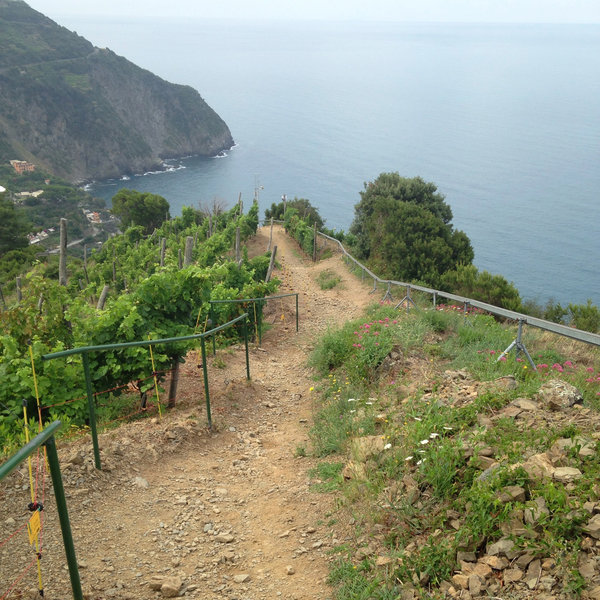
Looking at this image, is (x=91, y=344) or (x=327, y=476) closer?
(x=327, y=476)

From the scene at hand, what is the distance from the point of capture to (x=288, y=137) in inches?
4872

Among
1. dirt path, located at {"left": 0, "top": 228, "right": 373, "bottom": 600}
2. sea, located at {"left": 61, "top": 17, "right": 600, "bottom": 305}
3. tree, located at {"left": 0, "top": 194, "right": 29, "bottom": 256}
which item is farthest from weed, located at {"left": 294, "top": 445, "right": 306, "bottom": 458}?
tree, located at {"left": 0, "top": 194, "right": 29, "bottom": 256}

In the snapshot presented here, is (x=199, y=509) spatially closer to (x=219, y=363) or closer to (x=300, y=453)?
(x=300, y=453)

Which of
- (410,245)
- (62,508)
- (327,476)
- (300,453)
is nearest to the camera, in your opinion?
(62,508)

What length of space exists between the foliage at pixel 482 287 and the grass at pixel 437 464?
1224cm

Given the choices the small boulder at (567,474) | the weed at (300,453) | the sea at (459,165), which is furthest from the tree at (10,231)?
the small boulder at (567,474)

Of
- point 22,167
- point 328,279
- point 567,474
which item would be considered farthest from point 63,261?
point 22,167

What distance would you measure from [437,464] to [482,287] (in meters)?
17.9

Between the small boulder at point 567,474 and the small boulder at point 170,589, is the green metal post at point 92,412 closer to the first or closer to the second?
the small boulder at point 170,589

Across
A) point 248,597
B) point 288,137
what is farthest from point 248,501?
point 288,137

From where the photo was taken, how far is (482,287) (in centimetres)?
2188

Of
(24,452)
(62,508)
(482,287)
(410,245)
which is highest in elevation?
(24,452)

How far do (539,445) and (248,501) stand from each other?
3.24 metres

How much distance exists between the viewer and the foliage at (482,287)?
833 inches
